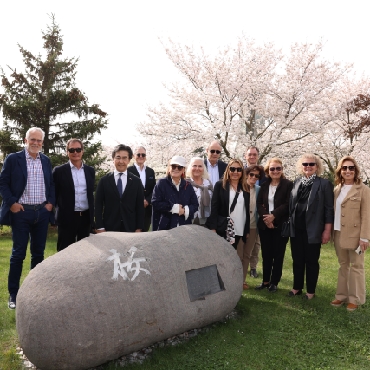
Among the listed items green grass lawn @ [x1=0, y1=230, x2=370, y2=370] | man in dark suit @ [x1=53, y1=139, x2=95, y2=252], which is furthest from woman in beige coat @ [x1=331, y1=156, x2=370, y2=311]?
man in dark suit @ [x1=53, y1=139, x2=95, y2=252]

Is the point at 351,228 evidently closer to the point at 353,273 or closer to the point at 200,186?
the point at 353,273

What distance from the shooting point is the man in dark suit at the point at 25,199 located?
483 cm

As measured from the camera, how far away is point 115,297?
11.5 ft

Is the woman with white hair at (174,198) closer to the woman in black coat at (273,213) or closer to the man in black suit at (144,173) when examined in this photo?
the woman in black coat at (273,213)

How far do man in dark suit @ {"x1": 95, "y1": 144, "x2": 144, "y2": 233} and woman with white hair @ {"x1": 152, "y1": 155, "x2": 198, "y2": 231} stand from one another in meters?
0.31

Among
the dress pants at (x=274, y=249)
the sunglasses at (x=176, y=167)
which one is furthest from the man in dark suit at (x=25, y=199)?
the dress pants at (x=274, y=249)

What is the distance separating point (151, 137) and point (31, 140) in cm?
1281

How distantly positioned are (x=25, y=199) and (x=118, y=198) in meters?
1.24

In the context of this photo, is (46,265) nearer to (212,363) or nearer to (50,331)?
(50,331)

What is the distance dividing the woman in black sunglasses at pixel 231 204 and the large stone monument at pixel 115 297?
951 millimetres

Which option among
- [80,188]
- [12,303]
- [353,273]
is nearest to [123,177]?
[80,188]

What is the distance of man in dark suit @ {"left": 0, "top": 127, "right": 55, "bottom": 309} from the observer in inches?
190

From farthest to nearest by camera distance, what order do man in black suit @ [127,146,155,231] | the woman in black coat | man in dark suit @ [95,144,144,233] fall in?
man in black suit @ [127,146,155,231]
the woman in black coat
man in dark suit @ [95,144,144,233]

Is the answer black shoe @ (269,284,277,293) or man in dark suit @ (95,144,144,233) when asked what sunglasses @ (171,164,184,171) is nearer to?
man in dark suit @ (95,144,144,233)
